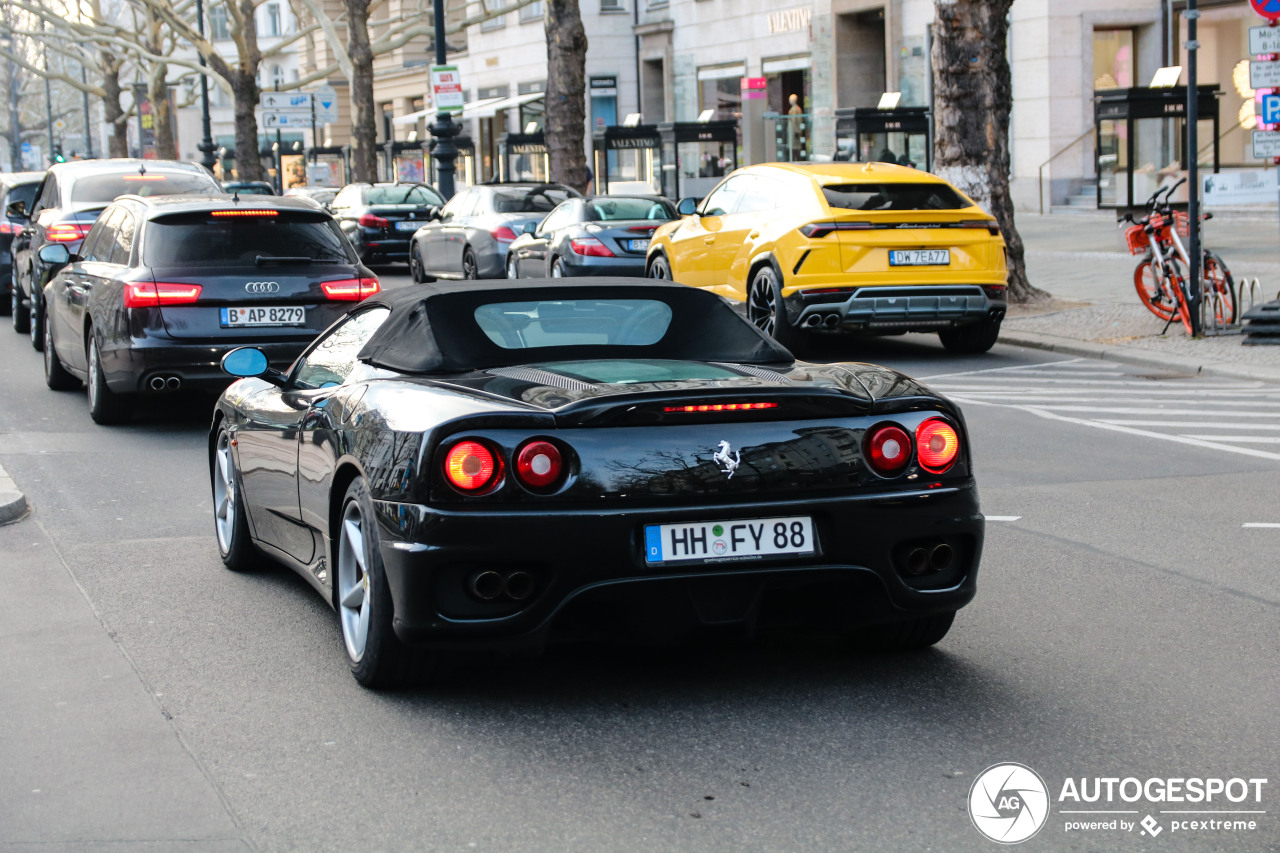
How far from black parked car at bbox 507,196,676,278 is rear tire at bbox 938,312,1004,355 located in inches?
182

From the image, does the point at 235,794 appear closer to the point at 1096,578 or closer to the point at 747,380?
the point at 747,380

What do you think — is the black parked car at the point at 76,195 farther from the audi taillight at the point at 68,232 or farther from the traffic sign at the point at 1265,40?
the traffic sign at the point at 1265,40

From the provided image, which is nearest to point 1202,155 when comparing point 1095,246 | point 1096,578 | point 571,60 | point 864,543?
point 1095,246

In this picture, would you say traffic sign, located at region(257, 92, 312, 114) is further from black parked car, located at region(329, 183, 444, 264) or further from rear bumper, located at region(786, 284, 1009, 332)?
rear bumper, located at region(786, 284, 1009, 332)

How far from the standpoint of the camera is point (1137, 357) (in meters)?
14.1

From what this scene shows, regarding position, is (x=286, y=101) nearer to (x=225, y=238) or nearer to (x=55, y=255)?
(x=55, y=255)

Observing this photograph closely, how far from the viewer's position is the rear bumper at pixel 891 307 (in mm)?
14133

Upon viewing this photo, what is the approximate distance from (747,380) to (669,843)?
5.18ft

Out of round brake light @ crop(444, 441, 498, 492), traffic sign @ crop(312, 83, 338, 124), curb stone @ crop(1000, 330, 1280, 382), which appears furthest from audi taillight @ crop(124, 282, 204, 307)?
traffic sign @ crop(312, 83, 338, 124)

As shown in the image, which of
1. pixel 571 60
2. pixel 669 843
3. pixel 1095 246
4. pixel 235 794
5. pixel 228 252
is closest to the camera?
pixel 669 843

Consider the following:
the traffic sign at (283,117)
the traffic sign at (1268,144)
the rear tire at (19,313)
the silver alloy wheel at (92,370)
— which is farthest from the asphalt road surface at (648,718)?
the traffic sign at (283,117)

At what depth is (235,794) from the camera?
4.16m

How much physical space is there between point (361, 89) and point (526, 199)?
2162cm

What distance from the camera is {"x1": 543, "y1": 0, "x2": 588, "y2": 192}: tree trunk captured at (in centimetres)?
A: 2944
